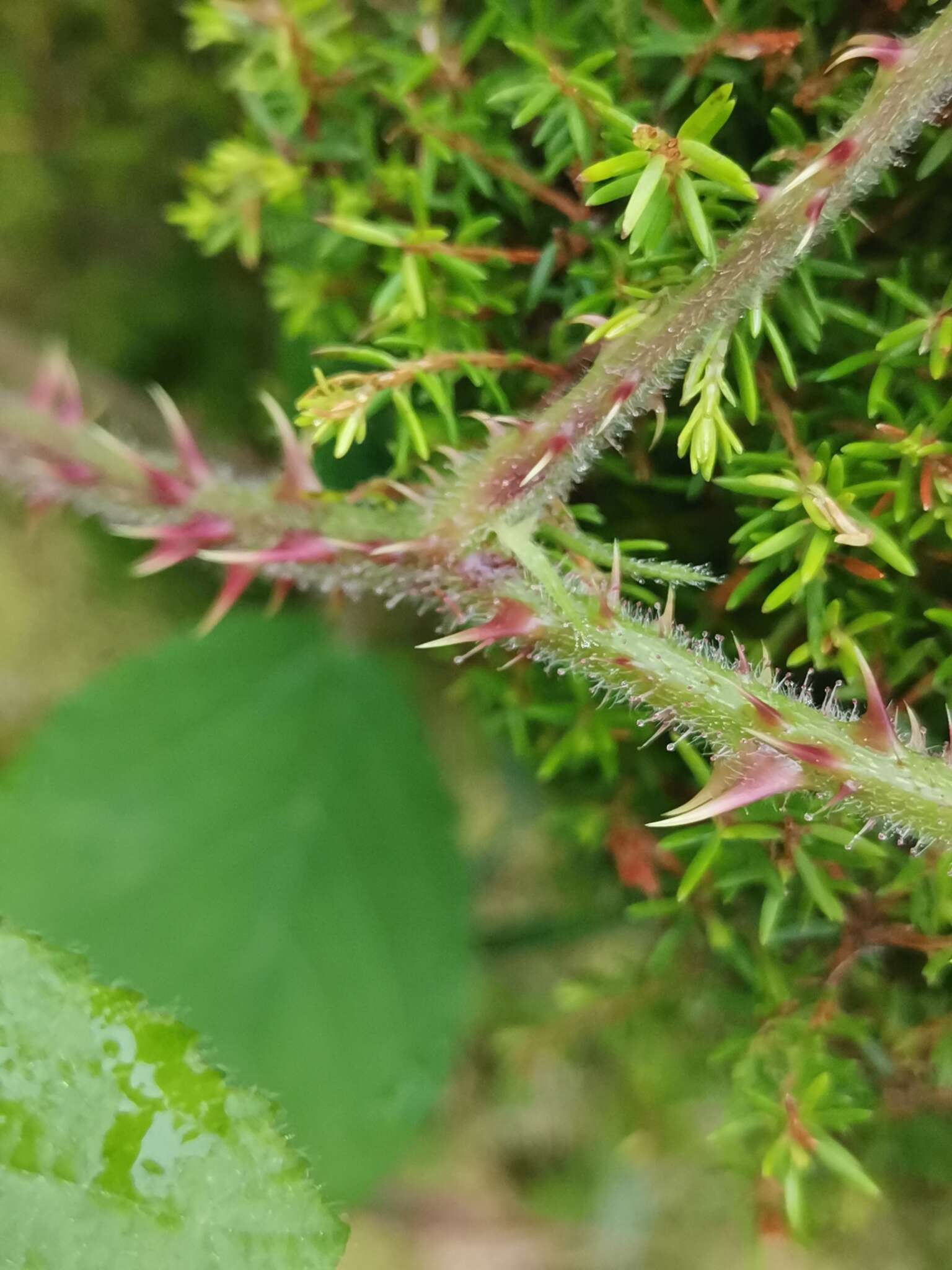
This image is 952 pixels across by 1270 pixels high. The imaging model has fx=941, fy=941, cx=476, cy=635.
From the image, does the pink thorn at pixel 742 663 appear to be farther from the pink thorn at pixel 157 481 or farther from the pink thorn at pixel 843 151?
the pink thorn at pixel 157 481

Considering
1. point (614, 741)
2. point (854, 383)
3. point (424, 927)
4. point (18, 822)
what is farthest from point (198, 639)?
point (854, 383)

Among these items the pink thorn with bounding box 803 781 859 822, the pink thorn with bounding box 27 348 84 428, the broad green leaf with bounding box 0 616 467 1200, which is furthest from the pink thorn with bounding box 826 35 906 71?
the broad green leaf with bounding box 0 616 467 1200

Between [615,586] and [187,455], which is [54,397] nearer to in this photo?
[187,455]

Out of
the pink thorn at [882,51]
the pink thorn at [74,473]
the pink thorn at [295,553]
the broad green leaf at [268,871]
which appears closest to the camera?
the pink thorn at [882,51]

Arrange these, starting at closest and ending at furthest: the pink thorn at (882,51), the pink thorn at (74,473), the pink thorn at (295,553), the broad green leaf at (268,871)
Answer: the pink thorn at (882,51), the pink thorn at (295,553), the pink thorn at (74,473), the broad green leaf at (268,871)

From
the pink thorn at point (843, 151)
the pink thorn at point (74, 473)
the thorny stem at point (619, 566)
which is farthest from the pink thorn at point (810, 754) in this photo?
the pink thorn at point (74, 473)

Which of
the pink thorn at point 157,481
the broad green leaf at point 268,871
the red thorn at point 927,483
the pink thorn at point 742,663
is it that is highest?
the red thorn at point 927,483

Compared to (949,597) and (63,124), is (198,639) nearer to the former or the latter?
(63,124)
